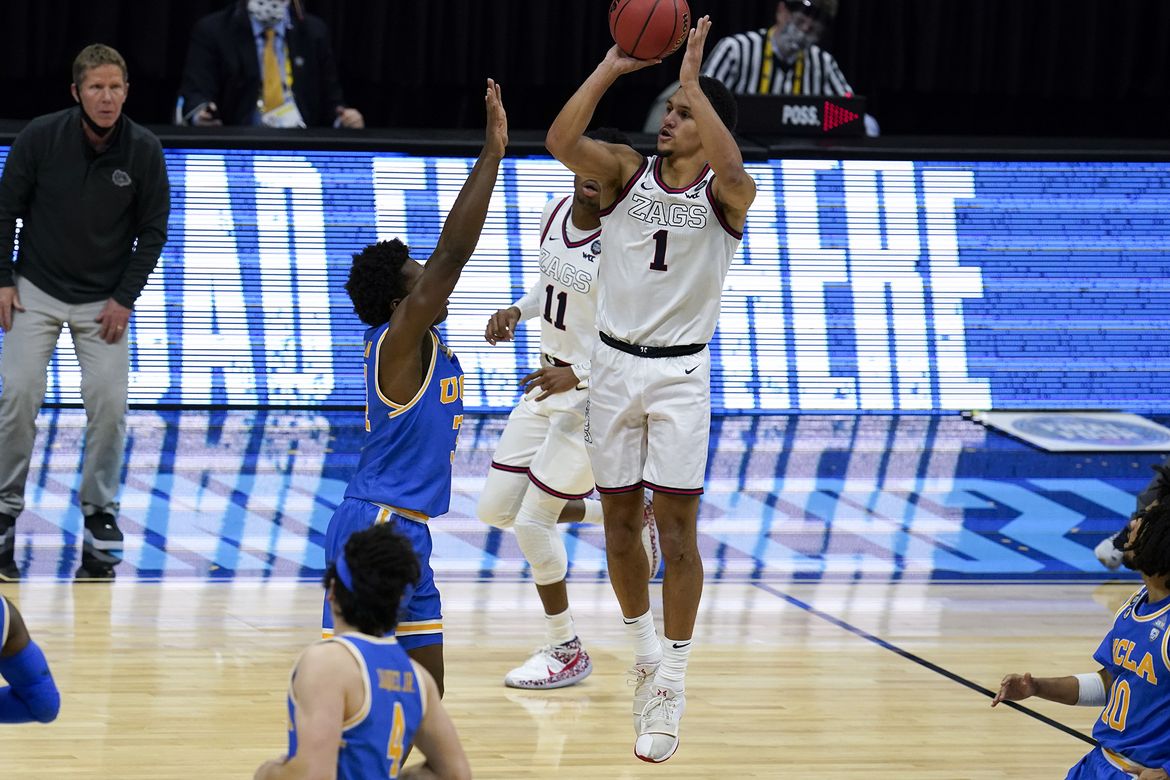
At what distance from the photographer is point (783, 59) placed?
39.1ft

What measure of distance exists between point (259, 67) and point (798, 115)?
3.64 m

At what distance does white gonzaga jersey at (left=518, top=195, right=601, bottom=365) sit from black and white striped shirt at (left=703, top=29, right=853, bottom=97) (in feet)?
17.5

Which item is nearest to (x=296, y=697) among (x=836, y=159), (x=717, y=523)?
(x=717, y=523)

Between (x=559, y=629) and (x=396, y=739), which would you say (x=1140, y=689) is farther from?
(x=559, y=629)

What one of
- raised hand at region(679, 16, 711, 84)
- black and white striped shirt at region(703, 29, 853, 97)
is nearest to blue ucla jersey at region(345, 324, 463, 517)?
raised hand at region(679, 16, 711, 84)

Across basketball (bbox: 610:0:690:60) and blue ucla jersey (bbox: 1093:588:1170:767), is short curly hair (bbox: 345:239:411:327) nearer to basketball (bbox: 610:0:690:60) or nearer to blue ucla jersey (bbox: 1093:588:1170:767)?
basketball (bbox: 610:0:690:60)

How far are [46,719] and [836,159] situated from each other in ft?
26.8

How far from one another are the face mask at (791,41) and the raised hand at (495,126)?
7.10m

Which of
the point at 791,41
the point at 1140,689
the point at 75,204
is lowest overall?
the point at 1140,689

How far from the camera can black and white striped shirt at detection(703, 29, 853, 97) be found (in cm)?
1180

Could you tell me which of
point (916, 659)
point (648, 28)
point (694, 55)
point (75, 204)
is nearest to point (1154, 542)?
point (694, 55)

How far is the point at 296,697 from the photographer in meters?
3.38

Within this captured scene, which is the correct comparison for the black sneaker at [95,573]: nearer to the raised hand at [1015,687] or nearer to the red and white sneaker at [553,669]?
the red and white sneaker at [553,669]

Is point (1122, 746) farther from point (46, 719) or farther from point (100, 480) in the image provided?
point (100, 480)
